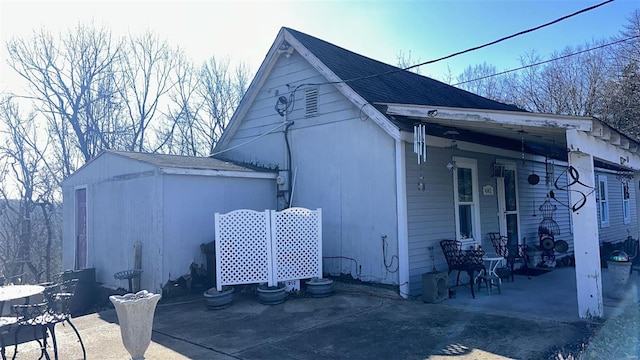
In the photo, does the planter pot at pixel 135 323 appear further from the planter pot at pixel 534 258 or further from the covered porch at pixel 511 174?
the planter pot at pixel 534 258

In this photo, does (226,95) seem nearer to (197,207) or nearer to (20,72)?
(20,72)

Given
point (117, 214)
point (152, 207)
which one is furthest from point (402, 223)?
point (117, 214)

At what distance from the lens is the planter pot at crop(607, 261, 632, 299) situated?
22.7 ft

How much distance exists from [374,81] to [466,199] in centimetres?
319

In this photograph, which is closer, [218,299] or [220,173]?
[218,299]

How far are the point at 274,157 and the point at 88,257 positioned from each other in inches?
190

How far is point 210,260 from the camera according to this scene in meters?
8.21

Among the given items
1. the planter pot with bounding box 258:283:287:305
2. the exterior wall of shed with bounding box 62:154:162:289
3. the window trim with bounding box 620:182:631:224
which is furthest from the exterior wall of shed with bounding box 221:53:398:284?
the window trim with bounding box 620:182:631:224

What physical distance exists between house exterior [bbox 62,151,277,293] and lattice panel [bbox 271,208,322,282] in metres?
1.71

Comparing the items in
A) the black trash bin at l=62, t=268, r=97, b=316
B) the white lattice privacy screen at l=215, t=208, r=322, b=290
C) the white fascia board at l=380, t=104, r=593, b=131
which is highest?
the white fascia board at l=380, t=104, r=593, b=131

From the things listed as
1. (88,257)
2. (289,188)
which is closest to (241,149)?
(289,188)

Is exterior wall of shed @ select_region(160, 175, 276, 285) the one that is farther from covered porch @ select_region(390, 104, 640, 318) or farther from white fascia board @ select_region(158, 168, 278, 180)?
covered porch @ select_region(390, 104, 640, 318)

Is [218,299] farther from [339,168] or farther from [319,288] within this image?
[339,168]

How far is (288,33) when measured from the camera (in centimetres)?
920
